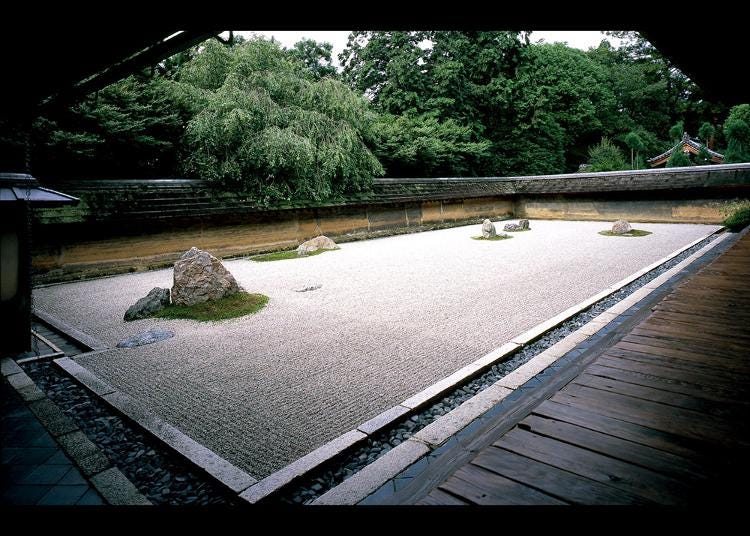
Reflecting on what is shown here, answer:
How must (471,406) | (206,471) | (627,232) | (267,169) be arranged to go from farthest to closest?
(627,232) < (267,169) < (471,406) < (206,471)

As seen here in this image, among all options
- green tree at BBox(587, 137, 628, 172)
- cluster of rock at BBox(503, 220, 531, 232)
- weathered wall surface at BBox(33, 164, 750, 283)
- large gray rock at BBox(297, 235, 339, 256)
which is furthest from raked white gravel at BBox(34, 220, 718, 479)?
green tree at BBox(587, 137, 628, 172)

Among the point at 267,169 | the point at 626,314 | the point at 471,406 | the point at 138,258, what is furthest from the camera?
the point at 267,169

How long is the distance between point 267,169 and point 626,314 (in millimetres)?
10303

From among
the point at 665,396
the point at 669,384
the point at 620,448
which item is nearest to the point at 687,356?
the point at 669,384

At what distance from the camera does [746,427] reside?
2139 mm

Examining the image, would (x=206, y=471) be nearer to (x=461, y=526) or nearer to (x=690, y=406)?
(x=461, y=526)

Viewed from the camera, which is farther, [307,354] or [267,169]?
[267,169]

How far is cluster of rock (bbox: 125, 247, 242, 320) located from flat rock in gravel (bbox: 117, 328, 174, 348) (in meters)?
Answer: 1.04

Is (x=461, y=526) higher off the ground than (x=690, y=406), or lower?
higher

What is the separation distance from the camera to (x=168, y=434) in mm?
3096

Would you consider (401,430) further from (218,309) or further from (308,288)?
(308,288)

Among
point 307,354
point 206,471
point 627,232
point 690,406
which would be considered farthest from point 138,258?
point 627,232

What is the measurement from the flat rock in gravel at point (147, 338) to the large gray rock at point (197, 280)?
1.07 metres

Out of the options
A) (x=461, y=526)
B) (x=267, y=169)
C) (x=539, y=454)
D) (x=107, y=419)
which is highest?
(x=267, y=169)
